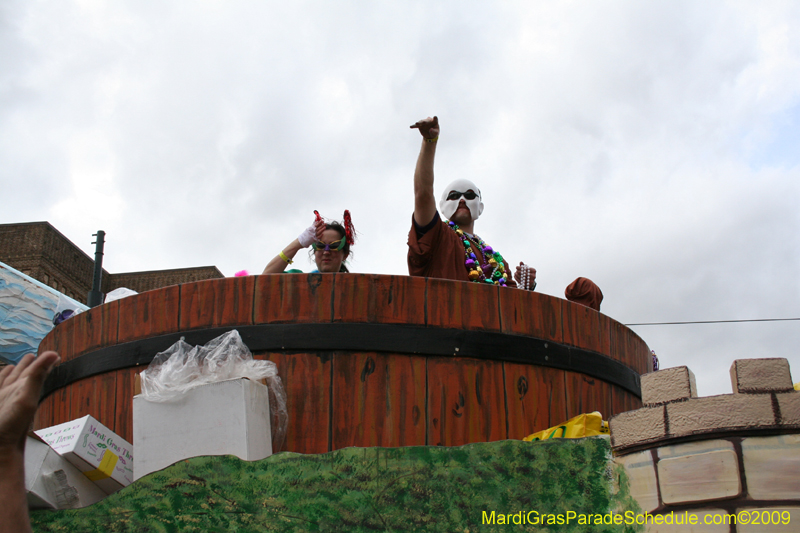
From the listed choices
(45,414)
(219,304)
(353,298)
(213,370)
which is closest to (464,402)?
(353,298)

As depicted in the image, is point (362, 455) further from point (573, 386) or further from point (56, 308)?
point (56, 308)

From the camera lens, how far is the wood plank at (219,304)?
3115 mm

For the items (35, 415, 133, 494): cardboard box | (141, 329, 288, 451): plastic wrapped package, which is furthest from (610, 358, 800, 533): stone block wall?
(35, 415, 133, 494): cardboard box

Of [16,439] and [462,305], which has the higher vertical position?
[462,305]

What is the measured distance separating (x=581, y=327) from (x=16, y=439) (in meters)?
2.62

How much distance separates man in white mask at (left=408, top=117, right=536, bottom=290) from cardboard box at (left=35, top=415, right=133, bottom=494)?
171cm

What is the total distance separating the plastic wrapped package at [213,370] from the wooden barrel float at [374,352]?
0.20ft

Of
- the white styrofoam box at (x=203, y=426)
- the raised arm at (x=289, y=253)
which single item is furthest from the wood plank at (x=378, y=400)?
the raised arm at (x=289, y=253)

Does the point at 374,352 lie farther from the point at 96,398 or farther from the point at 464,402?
the point at 96,398

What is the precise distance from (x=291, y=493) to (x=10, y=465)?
0.98 metres

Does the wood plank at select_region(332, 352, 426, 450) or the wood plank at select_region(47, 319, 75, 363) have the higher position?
the wood plank at select_region(47, 319, 75, 363)

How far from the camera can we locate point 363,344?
3008 millimetres

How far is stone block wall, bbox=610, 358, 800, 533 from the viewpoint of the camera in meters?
1.96

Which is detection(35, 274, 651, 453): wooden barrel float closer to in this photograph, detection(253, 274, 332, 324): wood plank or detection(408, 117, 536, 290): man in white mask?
detection(253, 274, 332, 324): wood plank
